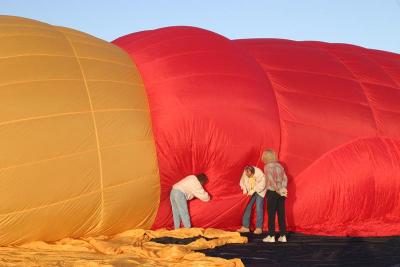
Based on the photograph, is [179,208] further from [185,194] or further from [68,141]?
[68,141]

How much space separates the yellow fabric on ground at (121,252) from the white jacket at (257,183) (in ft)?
2.62

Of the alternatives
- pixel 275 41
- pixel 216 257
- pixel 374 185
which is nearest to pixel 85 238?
pixel 216 257

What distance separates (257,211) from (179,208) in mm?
1249

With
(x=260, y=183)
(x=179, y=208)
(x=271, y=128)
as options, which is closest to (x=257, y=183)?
(x=260, y=183)

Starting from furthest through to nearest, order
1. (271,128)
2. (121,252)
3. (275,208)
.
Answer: (271,128), (275,208), (121,252)

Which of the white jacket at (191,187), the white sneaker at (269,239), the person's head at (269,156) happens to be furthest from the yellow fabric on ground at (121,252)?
the person's head at (269,156)

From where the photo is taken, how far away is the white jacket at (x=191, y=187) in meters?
8.38

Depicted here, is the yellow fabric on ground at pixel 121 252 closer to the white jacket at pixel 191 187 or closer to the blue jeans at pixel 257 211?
the white jacket at pixel 191 187

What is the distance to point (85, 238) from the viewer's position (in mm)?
7828

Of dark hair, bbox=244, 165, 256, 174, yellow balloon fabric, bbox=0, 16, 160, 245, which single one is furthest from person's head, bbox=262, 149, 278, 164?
yellow balloon fabric, bbox=0, 16, 160, 245

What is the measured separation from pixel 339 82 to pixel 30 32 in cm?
513

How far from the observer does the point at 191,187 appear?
838 centimetres

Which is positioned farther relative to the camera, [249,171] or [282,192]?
[249,171]

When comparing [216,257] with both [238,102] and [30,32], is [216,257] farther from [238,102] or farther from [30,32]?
[30,32]
